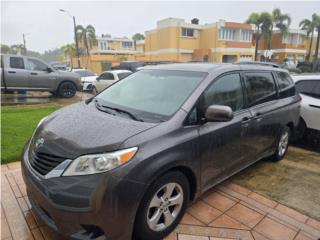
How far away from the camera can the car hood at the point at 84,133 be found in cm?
209

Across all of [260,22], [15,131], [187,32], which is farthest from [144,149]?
[260,22]

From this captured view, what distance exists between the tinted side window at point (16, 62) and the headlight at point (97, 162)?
32.2ft

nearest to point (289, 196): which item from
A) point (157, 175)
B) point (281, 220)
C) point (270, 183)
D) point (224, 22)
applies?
point (270, 183)

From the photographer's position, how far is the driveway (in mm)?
2523

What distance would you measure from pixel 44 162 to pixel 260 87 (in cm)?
298

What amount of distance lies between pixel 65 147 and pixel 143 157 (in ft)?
2.22

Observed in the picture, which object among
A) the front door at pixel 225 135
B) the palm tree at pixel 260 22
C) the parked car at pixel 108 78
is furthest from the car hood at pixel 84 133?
the palm tree at pixel 260 22

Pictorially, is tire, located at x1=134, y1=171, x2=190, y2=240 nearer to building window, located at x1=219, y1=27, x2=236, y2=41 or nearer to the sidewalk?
the sidewalk

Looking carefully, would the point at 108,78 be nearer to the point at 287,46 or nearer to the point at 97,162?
the point at 97,162

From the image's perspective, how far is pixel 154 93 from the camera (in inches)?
115

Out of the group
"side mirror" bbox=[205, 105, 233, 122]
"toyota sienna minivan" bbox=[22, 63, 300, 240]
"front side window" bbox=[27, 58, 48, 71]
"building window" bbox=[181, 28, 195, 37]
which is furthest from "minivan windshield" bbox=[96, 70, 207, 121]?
"building window" bbox=[181, 28, 195, 37]

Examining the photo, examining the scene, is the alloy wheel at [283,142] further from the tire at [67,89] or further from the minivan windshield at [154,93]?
the tire at [67,89]

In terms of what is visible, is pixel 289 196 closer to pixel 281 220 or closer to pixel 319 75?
pixel 281 220

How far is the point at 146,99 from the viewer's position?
286 centimetres
